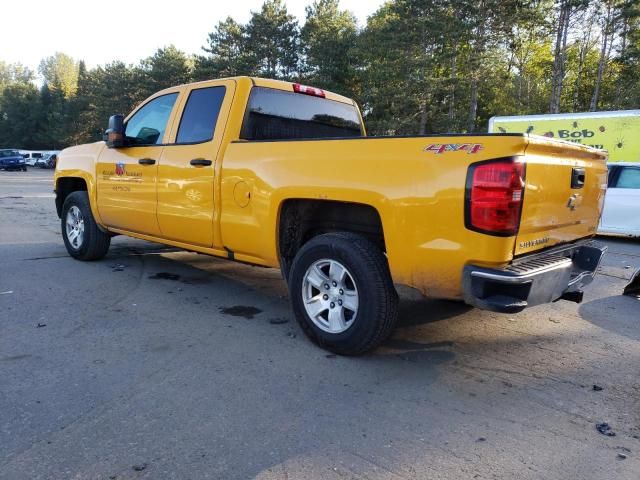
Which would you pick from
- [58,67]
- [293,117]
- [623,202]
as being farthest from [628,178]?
[58,67]

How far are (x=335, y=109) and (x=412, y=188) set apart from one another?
8.61ft

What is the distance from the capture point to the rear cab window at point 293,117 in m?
4.47

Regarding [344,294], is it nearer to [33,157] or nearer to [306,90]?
[306,90]

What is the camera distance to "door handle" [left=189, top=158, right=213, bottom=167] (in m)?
4.30

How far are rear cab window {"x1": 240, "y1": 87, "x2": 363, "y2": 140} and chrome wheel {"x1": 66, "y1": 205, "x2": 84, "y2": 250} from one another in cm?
304

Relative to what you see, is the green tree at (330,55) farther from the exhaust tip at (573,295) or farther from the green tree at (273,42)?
the exhaust tip at (573,295)

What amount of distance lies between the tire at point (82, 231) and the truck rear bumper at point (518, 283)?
485 cm

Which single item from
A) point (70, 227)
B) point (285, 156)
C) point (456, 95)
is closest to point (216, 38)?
point (456, 95)

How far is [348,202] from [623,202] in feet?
27.6

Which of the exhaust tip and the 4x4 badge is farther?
the exhaust tip

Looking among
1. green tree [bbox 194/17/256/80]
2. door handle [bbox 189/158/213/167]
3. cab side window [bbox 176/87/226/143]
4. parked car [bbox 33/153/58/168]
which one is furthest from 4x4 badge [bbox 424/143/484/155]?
parked car [bbox 33/153/58/168]

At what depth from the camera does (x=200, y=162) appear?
171 inches

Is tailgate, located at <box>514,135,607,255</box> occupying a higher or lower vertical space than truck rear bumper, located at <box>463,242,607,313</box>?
higher

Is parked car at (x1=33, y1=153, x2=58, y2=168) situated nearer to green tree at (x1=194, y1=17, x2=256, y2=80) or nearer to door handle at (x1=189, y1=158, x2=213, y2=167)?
green tree at (x1=194, y1=17, x2=256, y2=80)
